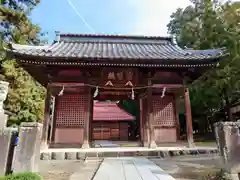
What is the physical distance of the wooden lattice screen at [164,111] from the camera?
30.7 feet

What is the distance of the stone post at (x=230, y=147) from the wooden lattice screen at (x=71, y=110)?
6.22 m

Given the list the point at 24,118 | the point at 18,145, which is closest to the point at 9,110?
the point at 24,118

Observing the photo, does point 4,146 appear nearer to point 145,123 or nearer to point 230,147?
point 230,147

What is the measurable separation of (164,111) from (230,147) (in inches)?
225

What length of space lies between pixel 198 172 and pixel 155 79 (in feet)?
16.5

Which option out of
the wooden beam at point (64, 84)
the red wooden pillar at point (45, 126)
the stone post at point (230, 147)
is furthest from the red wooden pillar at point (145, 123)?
the red wooden pillar at point (45, 126)

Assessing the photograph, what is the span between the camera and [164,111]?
955cm

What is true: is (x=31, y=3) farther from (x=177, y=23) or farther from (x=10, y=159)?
(x=177, y=23)

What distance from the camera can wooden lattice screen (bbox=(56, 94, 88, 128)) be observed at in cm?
884

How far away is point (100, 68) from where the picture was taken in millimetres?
8383

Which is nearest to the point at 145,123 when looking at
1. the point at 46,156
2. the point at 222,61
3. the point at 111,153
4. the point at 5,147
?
the point at 111,153

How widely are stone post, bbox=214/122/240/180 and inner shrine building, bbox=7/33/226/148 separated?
393 cm

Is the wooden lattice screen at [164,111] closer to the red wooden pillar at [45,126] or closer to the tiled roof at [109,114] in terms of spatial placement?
the red wooden pillar at [45,126]

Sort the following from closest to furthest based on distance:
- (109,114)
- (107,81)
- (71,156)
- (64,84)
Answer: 1. (71,156)
2. (64,84)
3. (107,81)
4. (109,114)
